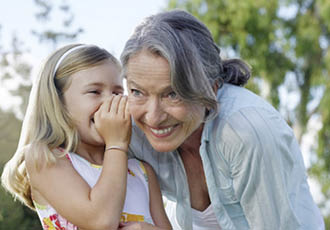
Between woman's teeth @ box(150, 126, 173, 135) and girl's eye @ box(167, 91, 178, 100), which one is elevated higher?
girl's eye @ box(167, 91, 178, 100)

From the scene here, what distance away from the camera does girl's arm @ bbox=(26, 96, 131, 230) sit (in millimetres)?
2631

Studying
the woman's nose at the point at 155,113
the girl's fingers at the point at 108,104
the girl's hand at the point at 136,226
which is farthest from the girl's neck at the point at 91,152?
the woman's nose at the point at 155,113

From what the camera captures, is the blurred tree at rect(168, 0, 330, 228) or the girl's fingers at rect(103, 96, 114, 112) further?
the blurred tree at rect(168, 0, 330, 228)

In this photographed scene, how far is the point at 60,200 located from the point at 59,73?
76 centimetres

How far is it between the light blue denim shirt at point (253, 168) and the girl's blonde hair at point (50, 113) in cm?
76

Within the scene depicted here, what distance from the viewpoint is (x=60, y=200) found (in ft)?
8.82

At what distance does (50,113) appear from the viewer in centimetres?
298

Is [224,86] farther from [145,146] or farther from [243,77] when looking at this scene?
[145,146]

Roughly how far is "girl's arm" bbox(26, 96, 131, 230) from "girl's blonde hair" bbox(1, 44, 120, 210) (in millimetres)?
151

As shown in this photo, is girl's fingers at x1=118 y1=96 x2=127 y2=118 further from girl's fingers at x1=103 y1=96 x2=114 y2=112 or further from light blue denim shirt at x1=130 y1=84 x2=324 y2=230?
light blue denim shirt at x1=130 y1=84 x2=324 y2=230

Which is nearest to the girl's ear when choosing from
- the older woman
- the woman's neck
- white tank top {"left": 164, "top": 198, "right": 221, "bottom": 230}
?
the older woman

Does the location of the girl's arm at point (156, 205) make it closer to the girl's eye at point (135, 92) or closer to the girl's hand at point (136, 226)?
the girl's hand at point (136, 226)

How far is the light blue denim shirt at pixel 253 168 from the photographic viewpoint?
8.60 ft

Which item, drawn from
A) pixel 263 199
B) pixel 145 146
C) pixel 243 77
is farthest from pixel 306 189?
pixel 145 146
